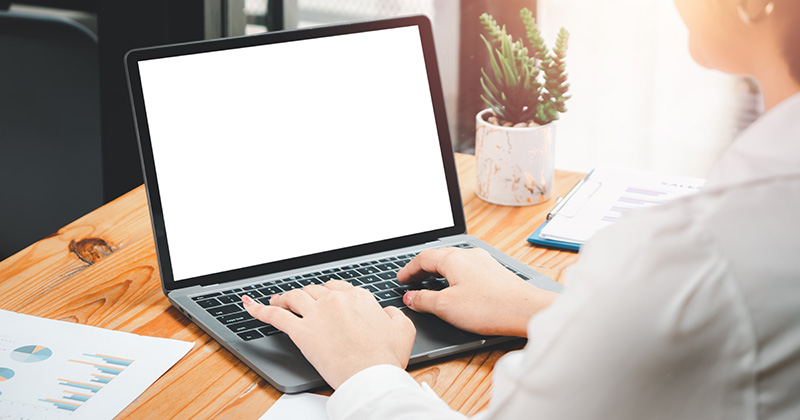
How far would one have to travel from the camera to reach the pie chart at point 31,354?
0.72m

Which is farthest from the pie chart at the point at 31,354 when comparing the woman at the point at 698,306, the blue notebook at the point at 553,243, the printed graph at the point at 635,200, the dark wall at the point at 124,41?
the dark wall at the point at 124,41

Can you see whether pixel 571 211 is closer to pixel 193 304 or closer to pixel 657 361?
pixel 193 304

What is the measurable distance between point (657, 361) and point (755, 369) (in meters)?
0.05

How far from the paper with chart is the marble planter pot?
0.06m

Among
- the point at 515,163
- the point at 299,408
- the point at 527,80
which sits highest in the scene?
the point at 527,80

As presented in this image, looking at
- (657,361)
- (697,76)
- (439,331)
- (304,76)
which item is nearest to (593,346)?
(657,361)

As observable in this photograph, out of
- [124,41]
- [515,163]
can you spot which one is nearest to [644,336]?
[515,163]

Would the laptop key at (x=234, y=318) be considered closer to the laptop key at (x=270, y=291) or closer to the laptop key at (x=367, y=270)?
the laptop key at (x=270, y=291)

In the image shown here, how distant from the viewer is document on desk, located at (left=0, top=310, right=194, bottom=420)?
647 mm

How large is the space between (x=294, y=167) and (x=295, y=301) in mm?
224

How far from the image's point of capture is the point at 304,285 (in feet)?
2.81

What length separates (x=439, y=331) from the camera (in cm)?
76

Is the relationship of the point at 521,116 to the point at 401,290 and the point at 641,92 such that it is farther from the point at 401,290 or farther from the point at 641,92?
the point at 641,92

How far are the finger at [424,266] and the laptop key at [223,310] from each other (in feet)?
0.62
